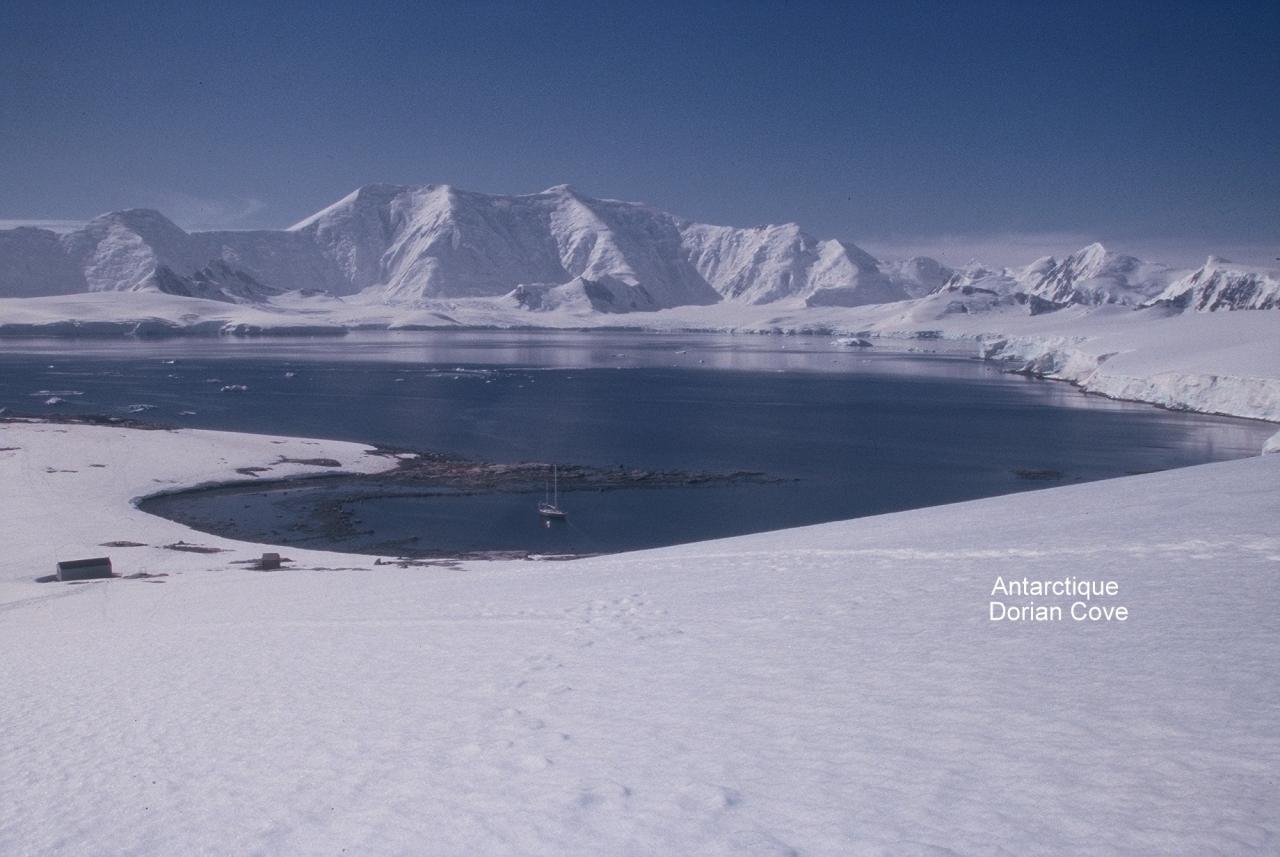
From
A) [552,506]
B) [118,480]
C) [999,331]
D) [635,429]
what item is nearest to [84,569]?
[552,506]

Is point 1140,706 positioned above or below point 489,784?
above

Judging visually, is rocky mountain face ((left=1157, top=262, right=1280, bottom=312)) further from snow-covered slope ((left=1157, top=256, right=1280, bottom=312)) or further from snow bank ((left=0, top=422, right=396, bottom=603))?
snow bank ((left=0, top=422, right=396, bottom=603))

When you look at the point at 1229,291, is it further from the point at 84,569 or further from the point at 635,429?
the point at 84,569

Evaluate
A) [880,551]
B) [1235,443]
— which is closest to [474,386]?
[1235,443]

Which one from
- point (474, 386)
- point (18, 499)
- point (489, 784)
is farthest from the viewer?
point (474, 386)

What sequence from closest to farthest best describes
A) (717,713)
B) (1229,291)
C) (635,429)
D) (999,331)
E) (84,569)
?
(717,713) → (84,569) → (635,429) → (1229,291) → (999,331)

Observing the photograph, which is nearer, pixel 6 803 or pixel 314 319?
pixel 6 803

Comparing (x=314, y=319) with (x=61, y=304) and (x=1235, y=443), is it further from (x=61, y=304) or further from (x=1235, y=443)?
(x=1235, y=443)

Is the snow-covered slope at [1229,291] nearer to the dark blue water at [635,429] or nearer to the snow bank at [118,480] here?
the dark blue water at [635,429]
